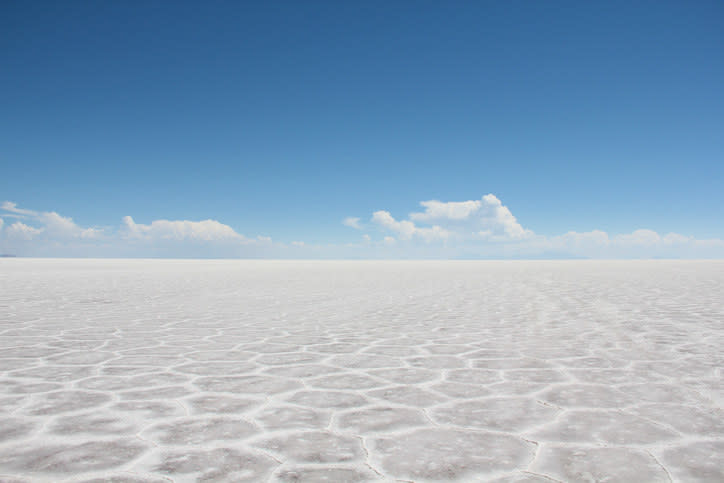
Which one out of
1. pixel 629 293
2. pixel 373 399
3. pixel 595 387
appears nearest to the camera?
pixel 373 399

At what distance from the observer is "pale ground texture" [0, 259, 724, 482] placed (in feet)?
7.36

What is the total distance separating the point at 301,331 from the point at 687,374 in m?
4.61

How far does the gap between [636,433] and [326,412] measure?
6.28ft

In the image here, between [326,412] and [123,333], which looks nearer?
[326,412]

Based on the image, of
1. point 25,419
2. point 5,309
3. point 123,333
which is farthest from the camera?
point 5,309

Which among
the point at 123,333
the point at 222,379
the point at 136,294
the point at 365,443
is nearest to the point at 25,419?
the point at 222,379

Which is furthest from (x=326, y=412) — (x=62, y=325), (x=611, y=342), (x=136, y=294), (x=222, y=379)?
(x=136, y=294)

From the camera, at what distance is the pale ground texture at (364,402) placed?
2.24m

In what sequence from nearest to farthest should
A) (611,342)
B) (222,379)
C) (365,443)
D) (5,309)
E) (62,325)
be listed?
(365,443)
(222,379)
(611,342)
(62,325)
(5,309)

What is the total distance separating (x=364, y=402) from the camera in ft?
10.6

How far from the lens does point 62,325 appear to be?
6.93 metres

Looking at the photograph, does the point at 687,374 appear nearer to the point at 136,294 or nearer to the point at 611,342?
the point at 611,342

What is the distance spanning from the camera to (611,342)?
544 centimetres

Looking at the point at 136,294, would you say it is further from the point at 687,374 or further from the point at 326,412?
the point at 687,374
